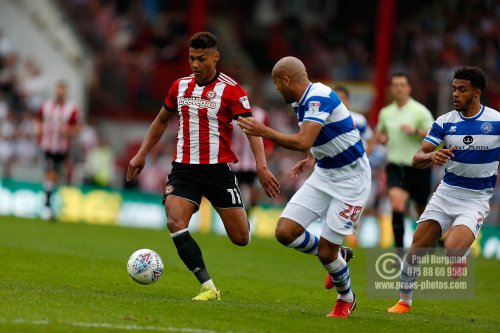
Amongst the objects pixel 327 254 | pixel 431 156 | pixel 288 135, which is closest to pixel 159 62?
pixel 431 156

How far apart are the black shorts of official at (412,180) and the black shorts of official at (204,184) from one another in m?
5.09

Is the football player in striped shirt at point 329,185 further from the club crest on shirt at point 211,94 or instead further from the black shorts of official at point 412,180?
the black shorts of official at point 412,180

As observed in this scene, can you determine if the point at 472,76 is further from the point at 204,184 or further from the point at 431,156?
the point at 204,184

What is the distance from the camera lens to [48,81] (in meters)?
30.4

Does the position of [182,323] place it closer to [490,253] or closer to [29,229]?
[29,229]

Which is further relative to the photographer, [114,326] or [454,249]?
[454,249]

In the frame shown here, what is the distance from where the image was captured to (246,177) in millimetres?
19906

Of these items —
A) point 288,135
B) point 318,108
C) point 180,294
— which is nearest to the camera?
point 288,135

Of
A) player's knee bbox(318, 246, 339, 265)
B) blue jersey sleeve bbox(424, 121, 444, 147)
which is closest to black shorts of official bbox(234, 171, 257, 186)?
blue jersey sleeve bbox(424, 121, 444, 147)

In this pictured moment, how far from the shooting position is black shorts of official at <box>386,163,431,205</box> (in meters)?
14.9

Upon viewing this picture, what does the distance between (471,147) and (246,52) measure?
73.6 feet

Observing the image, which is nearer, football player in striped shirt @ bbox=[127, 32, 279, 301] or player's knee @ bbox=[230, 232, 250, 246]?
football player in striped shirt @ bbox=[127, 32, 279, 301]

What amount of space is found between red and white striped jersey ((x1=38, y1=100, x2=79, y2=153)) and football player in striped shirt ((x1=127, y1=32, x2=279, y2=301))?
34.3ft

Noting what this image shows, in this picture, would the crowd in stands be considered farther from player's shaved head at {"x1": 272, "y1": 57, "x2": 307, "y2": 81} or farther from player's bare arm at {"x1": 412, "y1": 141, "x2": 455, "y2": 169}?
player's shaved head at {"x1": 272, "y1": 57, "x2": 307, "y2": 81}
